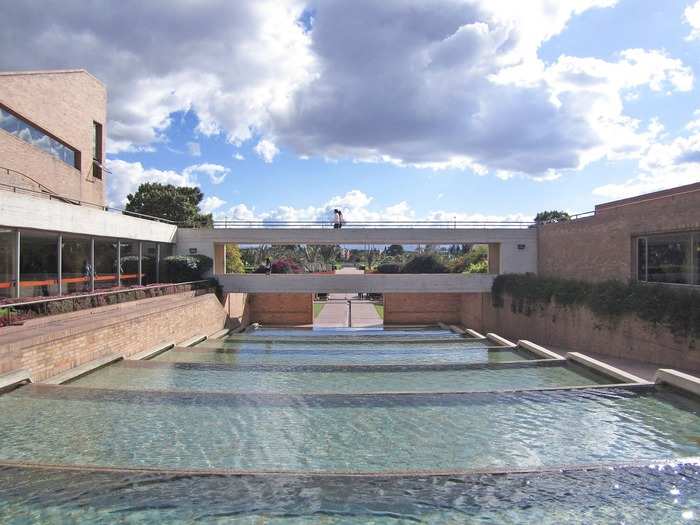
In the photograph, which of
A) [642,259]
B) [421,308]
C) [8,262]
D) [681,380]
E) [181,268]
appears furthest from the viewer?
[421,308]

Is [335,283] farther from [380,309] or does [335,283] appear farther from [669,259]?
[380,309]

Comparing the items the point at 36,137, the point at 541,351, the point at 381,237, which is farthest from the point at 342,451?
the point at 36,137

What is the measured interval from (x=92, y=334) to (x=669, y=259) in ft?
58.5

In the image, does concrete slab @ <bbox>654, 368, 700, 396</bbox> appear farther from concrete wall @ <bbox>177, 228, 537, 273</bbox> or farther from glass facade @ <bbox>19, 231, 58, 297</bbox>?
concrete wall @ <bbox>177, 228, 537, 273</bbox>

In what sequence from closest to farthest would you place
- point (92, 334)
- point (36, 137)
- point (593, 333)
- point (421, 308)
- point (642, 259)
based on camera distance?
point (92, 334) < point (642, 259) < point (593, 333) < point (36, 137) < point (421, 308)

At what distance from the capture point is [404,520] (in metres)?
5.12

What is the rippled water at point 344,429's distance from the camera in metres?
6.80

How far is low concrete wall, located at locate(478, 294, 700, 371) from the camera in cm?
1515

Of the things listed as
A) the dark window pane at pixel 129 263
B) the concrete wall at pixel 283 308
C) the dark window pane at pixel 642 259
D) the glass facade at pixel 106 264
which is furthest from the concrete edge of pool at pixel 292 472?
the concrete wall at pixel 283 308

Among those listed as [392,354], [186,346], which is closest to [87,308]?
[186,346]

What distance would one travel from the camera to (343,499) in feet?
18.0

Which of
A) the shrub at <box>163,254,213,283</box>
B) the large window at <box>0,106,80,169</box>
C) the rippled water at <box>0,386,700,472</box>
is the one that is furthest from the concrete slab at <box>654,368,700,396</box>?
the large window at <box>0,106,80,169</box>

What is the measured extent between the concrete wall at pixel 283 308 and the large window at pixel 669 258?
19.4 meters

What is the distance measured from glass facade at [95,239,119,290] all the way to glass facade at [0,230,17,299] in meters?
5.04
